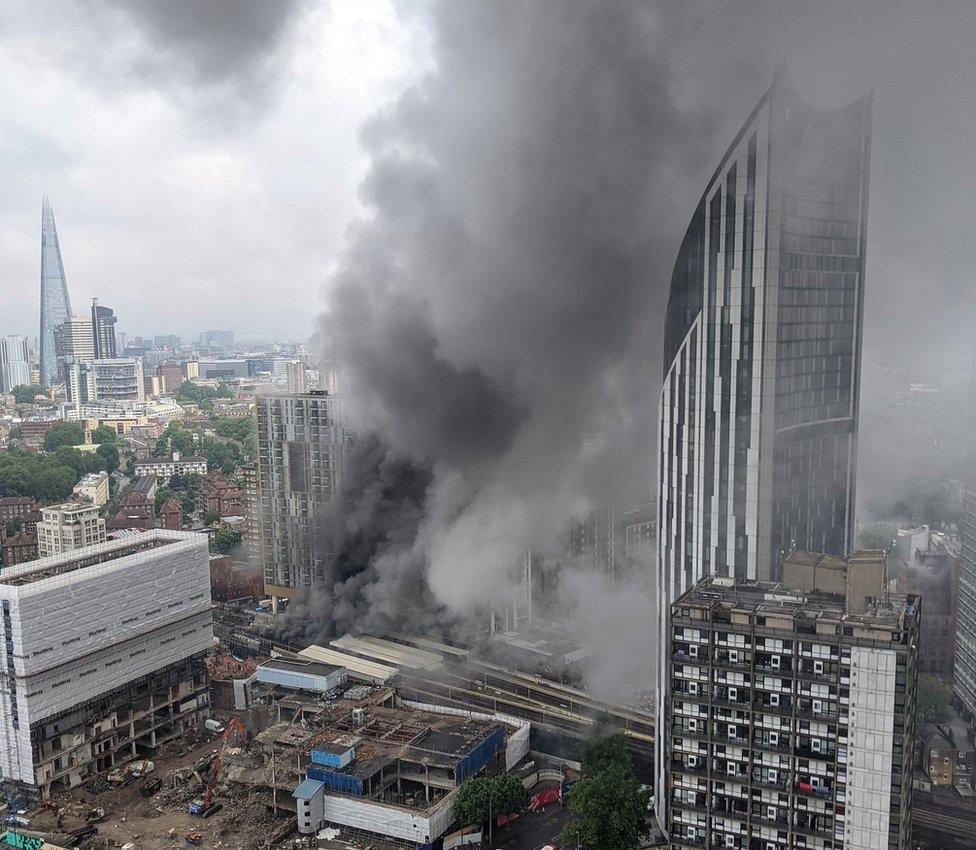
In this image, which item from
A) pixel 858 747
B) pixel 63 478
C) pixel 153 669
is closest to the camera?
pixel 858 747

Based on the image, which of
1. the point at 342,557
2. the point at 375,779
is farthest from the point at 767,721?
the point at 342,557

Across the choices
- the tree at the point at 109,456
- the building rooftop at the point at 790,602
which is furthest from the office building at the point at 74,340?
the building rooftop at the point at 790,602

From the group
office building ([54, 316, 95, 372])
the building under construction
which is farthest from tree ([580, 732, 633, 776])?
office building ([54, 316, 95, 372])

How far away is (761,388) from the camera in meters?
16.9

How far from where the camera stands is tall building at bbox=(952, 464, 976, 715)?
22.8m

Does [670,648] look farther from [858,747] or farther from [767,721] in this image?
[858,747]

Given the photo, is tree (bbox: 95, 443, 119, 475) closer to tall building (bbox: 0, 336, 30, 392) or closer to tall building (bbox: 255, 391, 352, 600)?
tall building (bbox: 255, 391, 352, 600)

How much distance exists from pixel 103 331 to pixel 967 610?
93.1 metres

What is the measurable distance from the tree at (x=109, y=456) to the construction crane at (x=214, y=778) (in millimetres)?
37215

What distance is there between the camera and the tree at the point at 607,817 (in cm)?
1521

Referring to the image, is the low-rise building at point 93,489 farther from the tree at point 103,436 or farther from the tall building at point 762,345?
the tall building at point 762,345

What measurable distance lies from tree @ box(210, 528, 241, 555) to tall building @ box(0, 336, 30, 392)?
68461 mm

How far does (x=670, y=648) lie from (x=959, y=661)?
13.9 metres

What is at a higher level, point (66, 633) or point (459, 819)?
point (66, 633)
